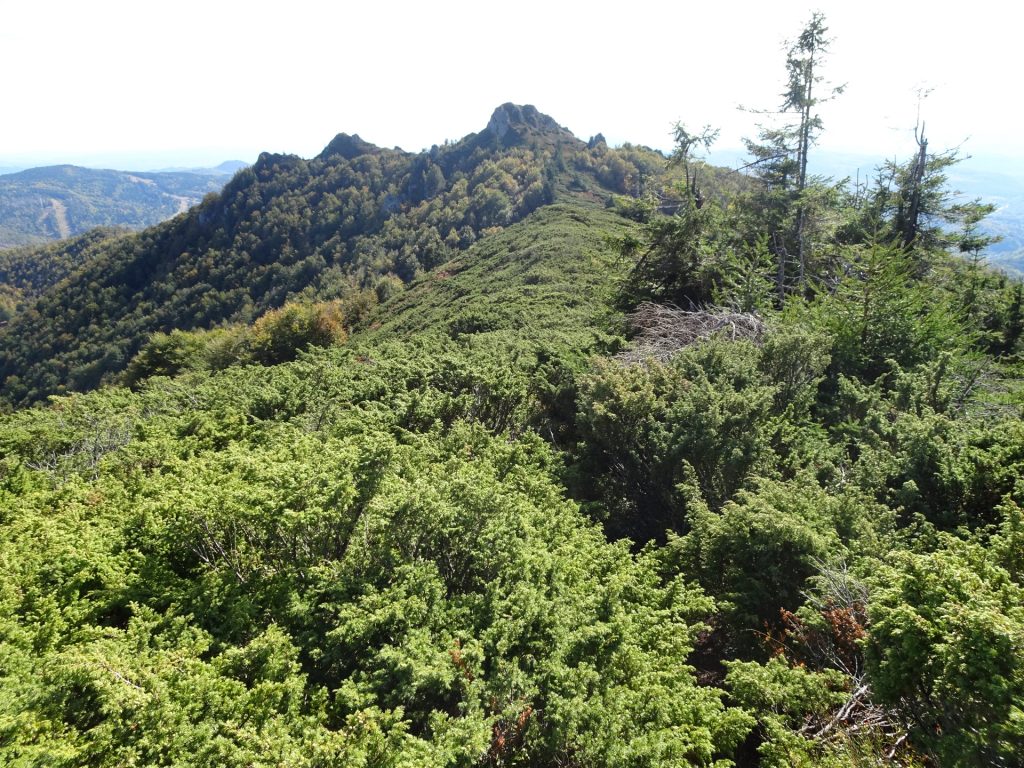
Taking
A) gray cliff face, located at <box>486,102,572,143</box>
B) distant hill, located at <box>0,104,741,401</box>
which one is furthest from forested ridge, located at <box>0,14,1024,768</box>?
gray cliff face, located at <box>486,102,572,143</box>

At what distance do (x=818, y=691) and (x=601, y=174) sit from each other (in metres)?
84.5

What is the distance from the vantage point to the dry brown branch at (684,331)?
1298 centimetres

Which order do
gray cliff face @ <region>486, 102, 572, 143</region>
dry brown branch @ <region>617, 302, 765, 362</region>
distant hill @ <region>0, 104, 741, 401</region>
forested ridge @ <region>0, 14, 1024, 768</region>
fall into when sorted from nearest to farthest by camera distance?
forested ridge @ <region>0, 14, 1024, 768</region>
dry brown branch @ <region>617, 302, 765, 362</region>
distant hill @ <region>0, 104, 741, 401</region>
gray cliff face @ <region>486, 102, 572, 143</region>

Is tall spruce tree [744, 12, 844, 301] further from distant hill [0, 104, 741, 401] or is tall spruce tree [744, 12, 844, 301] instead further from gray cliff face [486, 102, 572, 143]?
gray cliff face [486, 102, 572, 143]

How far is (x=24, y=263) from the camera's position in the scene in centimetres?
12962

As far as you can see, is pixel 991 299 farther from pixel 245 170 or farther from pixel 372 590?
pixel 245 170

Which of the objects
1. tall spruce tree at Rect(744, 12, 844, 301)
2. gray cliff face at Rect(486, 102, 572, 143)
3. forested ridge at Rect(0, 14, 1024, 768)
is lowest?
forested ridge at Rect(0, 14, 1024, 768)

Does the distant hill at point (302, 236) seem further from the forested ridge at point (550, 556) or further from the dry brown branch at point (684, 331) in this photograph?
the forested ridge at point (550, 556)

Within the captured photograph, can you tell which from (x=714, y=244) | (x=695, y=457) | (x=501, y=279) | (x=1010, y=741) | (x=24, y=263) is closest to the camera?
(x=1010, y=741)

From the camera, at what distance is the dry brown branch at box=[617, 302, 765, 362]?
12984 mm

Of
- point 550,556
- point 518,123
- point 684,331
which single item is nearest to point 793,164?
point 684,331

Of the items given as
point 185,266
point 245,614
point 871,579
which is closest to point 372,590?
point 245,614

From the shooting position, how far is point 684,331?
14.1 m

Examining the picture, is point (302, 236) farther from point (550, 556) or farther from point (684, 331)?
point (550, 556)
